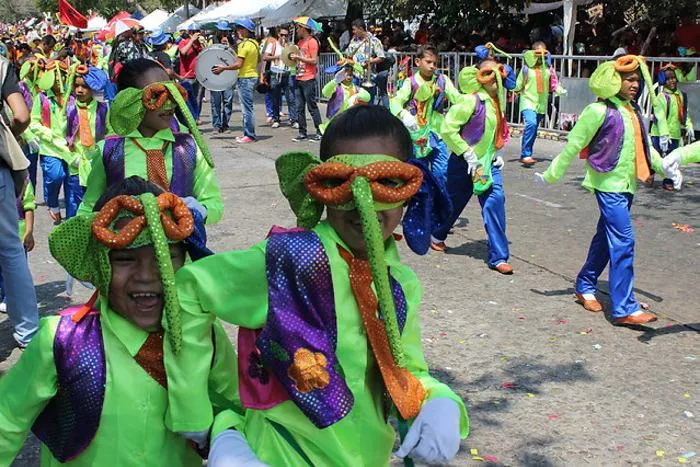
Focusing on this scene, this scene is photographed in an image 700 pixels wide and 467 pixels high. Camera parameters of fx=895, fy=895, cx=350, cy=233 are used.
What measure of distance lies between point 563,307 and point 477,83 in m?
2.13

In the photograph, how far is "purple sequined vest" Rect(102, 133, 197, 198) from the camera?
4344mm

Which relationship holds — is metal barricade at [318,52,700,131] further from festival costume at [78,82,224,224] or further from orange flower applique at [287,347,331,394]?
orange flower applique at [287,347,331,394]

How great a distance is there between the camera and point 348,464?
2.26 metres

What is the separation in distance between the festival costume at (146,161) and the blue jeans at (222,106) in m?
12.0

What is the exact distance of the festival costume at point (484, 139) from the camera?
7309 millimetres

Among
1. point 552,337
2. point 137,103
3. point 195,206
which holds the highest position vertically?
point 137,103

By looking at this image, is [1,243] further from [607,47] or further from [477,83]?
[607,47]

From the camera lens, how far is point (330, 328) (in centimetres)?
224

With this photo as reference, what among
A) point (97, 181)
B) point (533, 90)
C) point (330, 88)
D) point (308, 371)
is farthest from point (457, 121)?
point (533, 90)

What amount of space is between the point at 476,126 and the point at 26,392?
5.55 m

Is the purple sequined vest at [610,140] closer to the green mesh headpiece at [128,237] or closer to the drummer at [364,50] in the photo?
the green mesh headpiece at [128,237]

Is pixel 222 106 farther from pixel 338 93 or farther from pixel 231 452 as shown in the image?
pixel 231 452

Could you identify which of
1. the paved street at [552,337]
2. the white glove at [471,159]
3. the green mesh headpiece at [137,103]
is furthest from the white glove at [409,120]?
the green mesh headpiece at [137,103]

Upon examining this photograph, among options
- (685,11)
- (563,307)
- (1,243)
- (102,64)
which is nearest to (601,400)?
(563,307)
